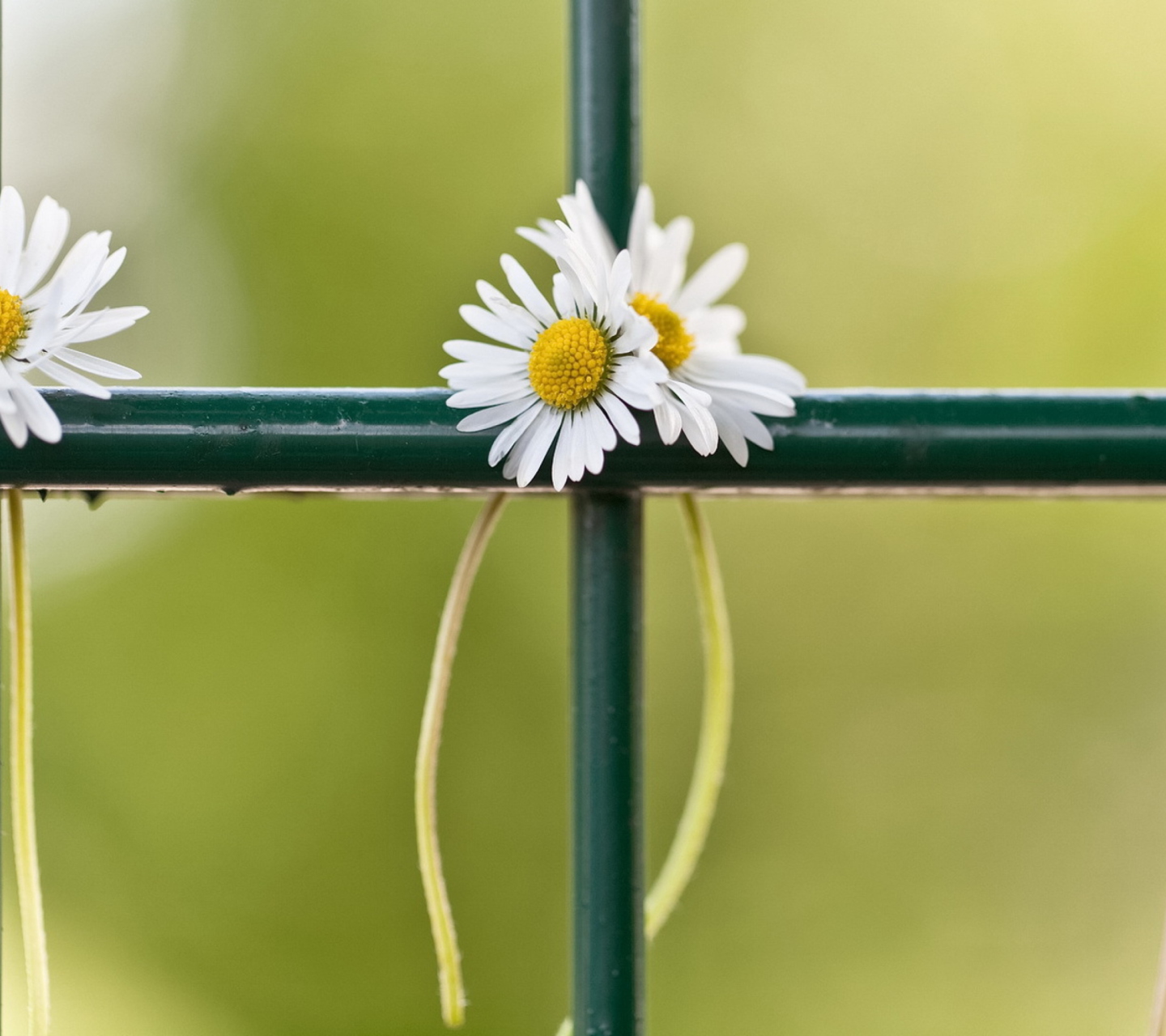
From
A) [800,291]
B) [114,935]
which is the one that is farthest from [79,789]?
[800,291]

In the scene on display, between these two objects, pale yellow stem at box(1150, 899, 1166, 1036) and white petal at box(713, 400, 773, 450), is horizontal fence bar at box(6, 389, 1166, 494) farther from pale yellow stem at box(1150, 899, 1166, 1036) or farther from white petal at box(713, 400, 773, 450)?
pale yellow stem at box(1150, 899, 1166, 1036)

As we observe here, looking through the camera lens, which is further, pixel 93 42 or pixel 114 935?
pixel 93 42

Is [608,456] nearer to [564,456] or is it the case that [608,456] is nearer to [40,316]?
[564,456]

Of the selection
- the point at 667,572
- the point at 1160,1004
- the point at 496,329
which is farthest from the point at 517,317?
the point at 667,572

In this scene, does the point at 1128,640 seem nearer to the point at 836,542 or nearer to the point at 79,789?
the point at 836,542

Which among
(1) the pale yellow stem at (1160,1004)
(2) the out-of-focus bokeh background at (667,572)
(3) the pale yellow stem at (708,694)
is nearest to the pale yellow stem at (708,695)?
(3) the pale yellow stem at (708,694)

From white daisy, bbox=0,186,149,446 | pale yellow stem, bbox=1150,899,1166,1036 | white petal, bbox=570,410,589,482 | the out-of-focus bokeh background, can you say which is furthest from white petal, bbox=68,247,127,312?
the out-of-focus bokeh background

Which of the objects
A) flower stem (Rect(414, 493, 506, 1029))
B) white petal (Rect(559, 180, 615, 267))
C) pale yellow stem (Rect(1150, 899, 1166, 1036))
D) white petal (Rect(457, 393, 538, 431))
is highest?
white petal (Rect(559, 180, 615, 267))
